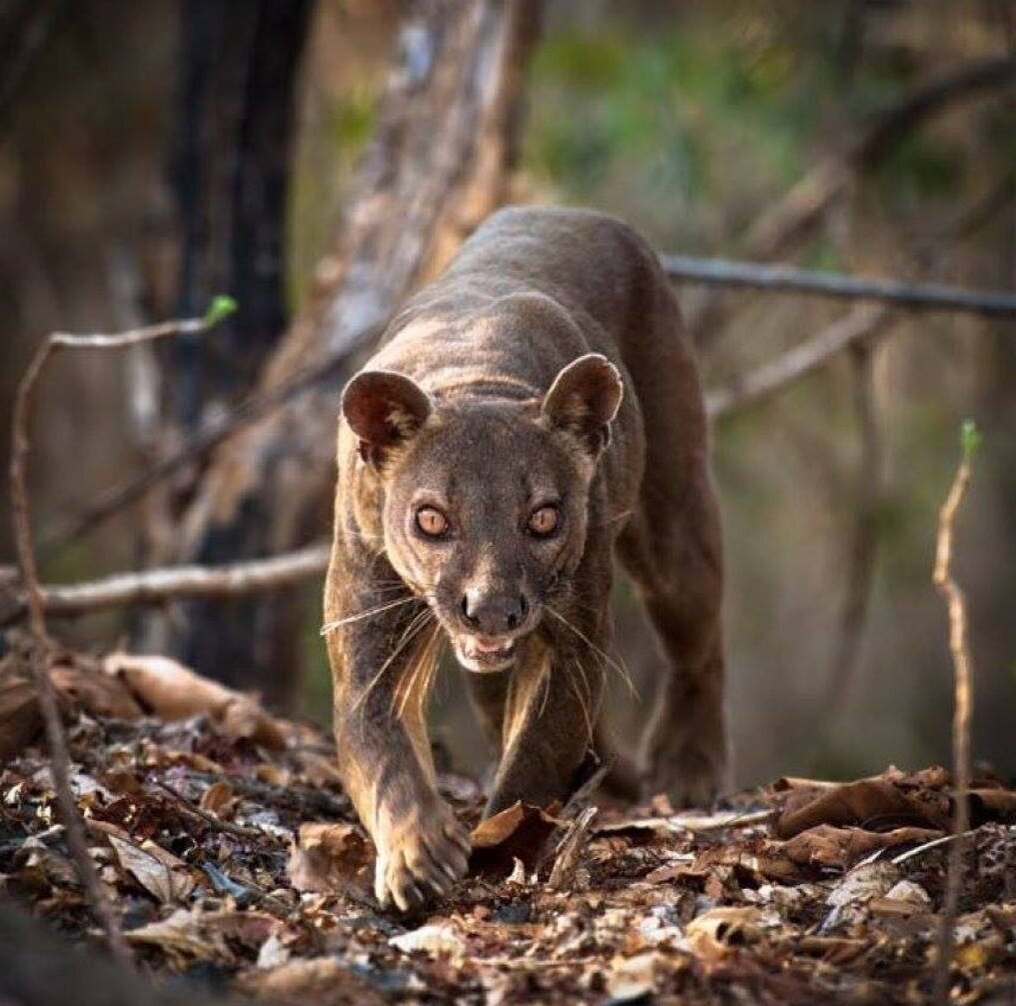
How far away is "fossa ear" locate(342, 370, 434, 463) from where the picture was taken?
5.27m

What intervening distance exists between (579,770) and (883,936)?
168cm

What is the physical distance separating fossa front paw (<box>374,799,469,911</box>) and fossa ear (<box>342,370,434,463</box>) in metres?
0.98

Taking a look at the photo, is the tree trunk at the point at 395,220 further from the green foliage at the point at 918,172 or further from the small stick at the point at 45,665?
the small stick at the point at 45,665

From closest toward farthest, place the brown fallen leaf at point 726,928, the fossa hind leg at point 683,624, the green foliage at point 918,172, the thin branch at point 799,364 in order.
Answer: the brown fallen leaf at point 726,928 < the fossa hind leg at point 683,624 < the thin branch at point 799,364 < the green foliage at point 918,172

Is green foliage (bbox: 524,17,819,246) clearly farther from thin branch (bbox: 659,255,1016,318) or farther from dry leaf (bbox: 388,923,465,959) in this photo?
dry leaf (bbox: 388,923,465,959)

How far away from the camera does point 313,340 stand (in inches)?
389

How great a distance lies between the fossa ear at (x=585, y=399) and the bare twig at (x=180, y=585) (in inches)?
117

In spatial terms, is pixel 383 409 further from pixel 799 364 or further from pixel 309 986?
pixel 799 364

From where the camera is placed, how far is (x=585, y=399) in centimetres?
543

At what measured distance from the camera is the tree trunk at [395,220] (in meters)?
Result: 9.84

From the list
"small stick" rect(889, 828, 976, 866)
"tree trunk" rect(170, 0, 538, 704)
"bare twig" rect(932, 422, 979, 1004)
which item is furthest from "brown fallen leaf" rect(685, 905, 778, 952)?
"tree trunk" rect(170, 0, 538, 704)

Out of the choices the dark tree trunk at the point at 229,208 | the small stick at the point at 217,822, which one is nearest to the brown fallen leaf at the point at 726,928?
the small stick at the point at 217,822

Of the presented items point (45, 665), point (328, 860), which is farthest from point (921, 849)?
point (45, 665)

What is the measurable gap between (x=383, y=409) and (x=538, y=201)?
8.84 meters
